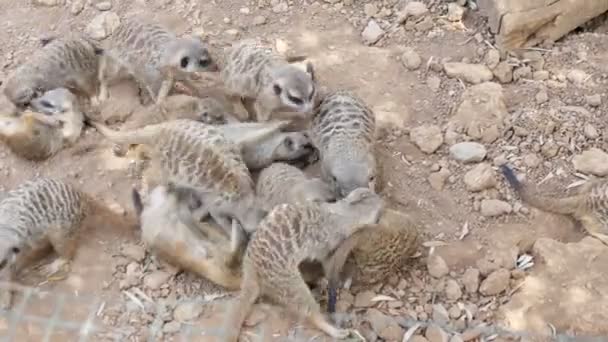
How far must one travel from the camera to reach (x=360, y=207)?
9.77 feet

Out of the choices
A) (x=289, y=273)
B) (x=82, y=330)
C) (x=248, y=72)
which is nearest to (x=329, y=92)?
(x=248, y=72)

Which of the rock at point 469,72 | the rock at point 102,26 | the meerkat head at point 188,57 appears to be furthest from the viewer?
the rock at point 102,26

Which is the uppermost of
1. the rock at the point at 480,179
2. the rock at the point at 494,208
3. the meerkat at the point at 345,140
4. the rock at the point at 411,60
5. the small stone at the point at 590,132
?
the meerkat at the point at 345,140

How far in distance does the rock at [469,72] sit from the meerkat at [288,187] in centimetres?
90

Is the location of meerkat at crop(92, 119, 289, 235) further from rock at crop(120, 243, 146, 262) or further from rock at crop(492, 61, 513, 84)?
rock at crop(492, 61, 513, 84)

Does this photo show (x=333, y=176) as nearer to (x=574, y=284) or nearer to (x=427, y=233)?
(x=427, y=233)

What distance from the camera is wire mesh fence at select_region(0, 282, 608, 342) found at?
9.60ft

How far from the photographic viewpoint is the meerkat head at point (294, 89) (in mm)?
3461

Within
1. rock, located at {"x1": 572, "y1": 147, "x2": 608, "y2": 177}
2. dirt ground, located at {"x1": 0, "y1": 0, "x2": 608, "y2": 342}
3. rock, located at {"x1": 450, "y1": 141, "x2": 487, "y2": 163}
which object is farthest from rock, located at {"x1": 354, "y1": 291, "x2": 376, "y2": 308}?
rock, located at {"x1": 572, "y1": 147, "x2": 608, "y2": 177}

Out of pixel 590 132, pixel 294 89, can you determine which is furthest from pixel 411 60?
pixel 590 132

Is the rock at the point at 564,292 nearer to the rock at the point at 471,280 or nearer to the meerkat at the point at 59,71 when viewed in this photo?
the rock at the point at 471,280

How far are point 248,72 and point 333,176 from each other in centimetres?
65

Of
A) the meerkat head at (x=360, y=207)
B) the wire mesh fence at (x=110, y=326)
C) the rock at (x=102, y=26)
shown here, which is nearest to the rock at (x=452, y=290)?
the wire mesh fence at (x=110, y=326)

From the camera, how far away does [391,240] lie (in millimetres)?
3014
